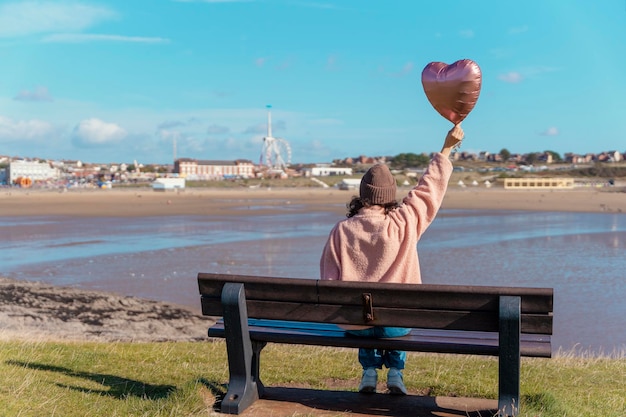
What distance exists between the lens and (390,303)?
12.9ft

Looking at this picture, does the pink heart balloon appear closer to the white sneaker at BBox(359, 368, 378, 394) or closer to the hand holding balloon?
the hand holding balloon

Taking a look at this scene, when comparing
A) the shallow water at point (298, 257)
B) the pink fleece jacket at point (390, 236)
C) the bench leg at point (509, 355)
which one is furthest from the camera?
the shallow water at point (298, 257)

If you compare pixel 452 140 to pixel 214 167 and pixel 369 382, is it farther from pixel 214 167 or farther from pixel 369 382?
pixel 214 167

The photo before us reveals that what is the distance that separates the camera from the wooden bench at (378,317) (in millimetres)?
3779

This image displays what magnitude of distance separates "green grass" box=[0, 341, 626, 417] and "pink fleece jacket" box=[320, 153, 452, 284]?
1.10 metres

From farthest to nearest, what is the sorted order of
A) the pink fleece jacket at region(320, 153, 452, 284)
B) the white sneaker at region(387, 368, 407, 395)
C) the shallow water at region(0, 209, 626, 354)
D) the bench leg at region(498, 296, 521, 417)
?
the shallow water at region(0, 209, 626, 354), the white sneaker at region(387, 368, 407, 395), the pink fleece jacket at region(320, 153, 452, 284), the bench leg at region(498, 296, 521, 417)

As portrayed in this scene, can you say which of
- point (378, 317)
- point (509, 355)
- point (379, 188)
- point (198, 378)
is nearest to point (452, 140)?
point (379, 188)

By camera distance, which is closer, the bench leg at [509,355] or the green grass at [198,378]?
the bench leg at [509,355]

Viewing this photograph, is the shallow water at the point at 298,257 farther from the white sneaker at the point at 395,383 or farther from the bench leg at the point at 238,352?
the bench leg at the point at 238,352

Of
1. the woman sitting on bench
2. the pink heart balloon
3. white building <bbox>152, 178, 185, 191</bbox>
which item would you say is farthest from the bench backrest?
white building <bbox>152, 178, 185, 191</bbox>

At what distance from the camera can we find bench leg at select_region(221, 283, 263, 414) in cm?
416

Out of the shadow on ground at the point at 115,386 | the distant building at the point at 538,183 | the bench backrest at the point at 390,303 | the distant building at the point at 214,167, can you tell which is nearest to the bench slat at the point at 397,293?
the bench backrest at the point at 390,303

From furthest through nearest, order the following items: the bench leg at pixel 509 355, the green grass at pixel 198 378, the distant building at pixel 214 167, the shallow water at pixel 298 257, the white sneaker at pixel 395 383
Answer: the distant building at pixel 214 167 → the shallow water at pixel 298 257 → the white sneaker at pixel 395 383 → the green grass at pixel 198 378 → the bench leg at pixel 509 355

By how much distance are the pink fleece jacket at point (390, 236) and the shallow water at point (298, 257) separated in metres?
5.31
